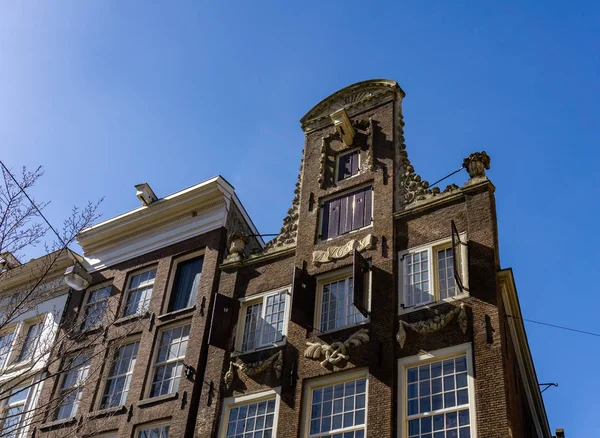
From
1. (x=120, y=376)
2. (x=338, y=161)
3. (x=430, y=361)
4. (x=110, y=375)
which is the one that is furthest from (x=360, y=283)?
(x=110, y=375)

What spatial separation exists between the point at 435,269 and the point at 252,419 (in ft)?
21.6

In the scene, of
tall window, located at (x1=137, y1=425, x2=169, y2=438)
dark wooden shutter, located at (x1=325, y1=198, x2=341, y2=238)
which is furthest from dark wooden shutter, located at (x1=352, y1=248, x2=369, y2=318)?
tall window, located at (x1=137, y1=425, x2=169, y2=438)

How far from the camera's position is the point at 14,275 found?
3048 cm

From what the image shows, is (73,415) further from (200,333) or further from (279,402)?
(279,402)

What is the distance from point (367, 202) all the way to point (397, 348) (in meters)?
5.67

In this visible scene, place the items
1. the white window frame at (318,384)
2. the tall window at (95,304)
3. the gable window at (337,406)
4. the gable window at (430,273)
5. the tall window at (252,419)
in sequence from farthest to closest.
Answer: the tall window at (95,304) < the tall window at (252,419) < the gable window at (430,273) < the white window frame at (318,384) < the gable window at (337,406)

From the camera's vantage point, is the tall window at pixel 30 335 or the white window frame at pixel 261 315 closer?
the white window frame at pixel 261 315

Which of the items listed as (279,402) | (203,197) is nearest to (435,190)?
(279,402)

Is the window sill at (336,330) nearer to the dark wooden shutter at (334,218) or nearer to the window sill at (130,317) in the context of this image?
the dark wooden shutter at (334,218)

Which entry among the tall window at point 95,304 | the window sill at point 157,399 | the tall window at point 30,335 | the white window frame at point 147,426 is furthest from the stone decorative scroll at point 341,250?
the tall window at point 30,335

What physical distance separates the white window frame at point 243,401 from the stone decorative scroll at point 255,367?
0.45 m

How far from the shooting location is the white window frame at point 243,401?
20.1 metres

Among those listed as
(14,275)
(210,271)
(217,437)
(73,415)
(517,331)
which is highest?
(14,275)

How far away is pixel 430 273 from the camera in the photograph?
64.9ft
